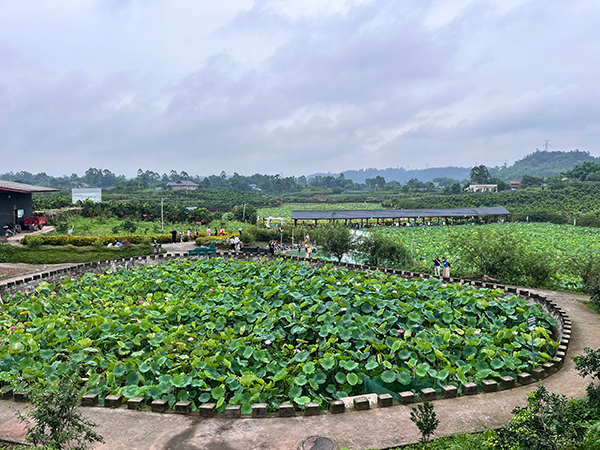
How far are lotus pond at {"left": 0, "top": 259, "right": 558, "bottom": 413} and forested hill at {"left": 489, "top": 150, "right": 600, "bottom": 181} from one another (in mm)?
185077

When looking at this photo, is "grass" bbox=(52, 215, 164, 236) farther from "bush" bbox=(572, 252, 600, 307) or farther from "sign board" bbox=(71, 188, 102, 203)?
"bush" bbox=(572, 252, 600, 307)

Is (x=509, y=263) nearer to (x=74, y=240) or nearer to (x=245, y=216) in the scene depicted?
(x=74, y=240)

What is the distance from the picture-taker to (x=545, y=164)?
189 m

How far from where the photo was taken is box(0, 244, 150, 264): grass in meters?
20.0

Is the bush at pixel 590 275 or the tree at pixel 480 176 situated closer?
the bush at pixel 590 275

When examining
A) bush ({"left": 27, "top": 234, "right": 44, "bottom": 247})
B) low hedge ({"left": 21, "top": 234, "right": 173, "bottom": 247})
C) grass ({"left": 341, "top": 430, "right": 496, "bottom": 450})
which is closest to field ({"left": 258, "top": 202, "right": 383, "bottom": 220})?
low hedge ({"left": 21, "top": 234, "right": 173, "bottom": 247})

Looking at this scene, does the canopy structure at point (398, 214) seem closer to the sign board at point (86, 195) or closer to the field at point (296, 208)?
the field at point (296, 208)

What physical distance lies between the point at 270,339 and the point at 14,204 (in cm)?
2309

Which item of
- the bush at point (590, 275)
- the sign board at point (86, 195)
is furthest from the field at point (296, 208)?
the bush at point (590, 275)

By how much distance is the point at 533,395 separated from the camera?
18.0ft

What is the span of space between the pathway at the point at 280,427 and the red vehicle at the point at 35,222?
22.3 metres

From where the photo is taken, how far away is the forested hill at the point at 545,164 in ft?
585

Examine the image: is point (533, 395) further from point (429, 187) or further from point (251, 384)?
point (429, 187)

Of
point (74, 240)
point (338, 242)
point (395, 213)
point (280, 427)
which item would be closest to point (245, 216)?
point (395, 213)
